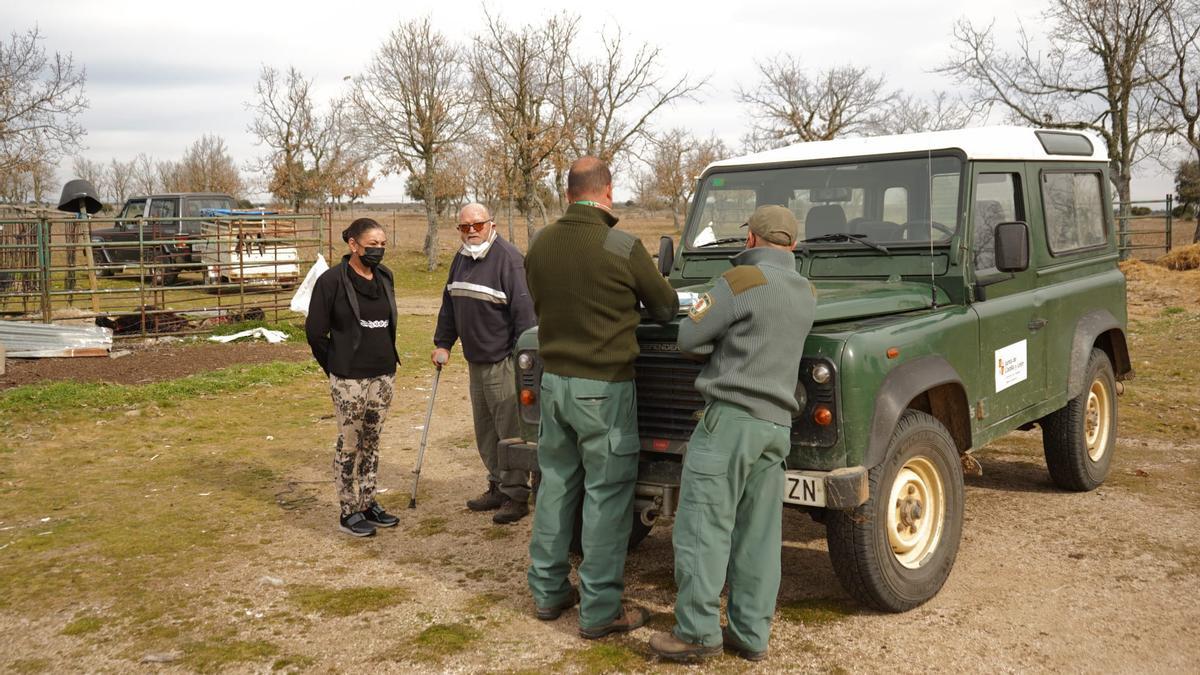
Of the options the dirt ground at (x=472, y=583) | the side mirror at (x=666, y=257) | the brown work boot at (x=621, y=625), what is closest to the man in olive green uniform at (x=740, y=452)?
the dirt ground at (x=472, y=583)

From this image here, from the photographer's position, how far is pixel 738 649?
4195 mm

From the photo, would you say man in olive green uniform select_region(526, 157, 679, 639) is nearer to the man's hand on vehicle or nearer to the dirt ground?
the dirt ground

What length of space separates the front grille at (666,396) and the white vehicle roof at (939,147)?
199cm

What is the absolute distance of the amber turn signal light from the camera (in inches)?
164

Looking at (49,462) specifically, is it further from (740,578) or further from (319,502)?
(740,578)

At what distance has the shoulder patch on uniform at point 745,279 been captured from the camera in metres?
4.03

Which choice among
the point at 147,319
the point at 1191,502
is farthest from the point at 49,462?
the point at 147,319

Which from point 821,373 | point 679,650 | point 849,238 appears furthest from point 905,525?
point 849,238

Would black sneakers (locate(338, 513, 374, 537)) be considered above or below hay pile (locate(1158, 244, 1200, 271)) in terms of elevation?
below

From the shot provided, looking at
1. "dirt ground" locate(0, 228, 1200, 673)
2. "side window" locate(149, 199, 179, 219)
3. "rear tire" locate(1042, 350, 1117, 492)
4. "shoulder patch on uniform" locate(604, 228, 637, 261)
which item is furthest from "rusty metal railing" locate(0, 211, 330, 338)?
"rear tire" locate(1042, 350, 1117, 492)

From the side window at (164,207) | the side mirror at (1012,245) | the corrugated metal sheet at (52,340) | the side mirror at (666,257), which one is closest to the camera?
the side mirror at (1012,245)

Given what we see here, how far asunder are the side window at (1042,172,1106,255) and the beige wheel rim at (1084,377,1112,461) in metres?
0.94

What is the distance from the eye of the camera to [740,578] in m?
4.13

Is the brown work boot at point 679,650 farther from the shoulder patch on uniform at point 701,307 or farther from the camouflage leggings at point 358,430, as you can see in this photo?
the camouflage leggings at point 358,430
